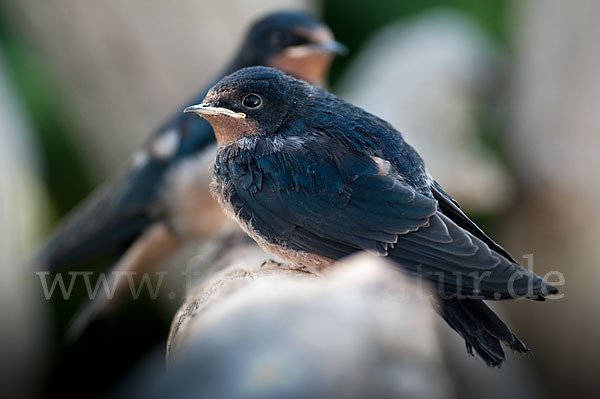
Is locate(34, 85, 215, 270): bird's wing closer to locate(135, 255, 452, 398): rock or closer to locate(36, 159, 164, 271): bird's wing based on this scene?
locate(36, 159, 164, 271): bird's wing

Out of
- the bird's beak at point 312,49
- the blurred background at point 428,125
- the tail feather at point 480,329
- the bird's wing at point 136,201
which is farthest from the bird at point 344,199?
the blurred background at point 428,125

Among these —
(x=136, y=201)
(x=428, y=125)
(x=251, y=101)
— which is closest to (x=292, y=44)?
(x=136, y=201)

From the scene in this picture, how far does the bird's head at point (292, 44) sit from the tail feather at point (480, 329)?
1840mm

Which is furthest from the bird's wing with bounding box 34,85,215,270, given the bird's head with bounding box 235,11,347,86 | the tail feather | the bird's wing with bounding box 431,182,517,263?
the tail feather

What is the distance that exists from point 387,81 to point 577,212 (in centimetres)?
150

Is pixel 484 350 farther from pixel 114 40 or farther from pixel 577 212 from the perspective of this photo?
pixel 114 40

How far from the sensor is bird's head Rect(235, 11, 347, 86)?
3.53m

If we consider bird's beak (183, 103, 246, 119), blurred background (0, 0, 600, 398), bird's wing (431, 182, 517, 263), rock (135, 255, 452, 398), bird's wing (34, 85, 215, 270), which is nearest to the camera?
rock (135, 255, 452, 398)

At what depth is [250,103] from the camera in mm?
2311

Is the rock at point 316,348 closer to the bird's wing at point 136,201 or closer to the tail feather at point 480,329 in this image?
the tail feather at point 480,329

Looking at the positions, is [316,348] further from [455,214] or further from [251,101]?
[251,101]

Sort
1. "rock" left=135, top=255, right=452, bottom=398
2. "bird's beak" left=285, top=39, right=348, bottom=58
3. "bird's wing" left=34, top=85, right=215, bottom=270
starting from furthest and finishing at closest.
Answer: "bird's wing" left=34, top=85, right=215, bottom=270 → "bird's beak" left=285, top=39, right=348, bottom=58 → "rock" left=135, top=255, right=452, bottom=398

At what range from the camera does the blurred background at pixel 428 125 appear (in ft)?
15.8

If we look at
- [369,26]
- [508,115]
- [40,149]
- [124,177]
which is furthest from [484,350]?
[369,26]
